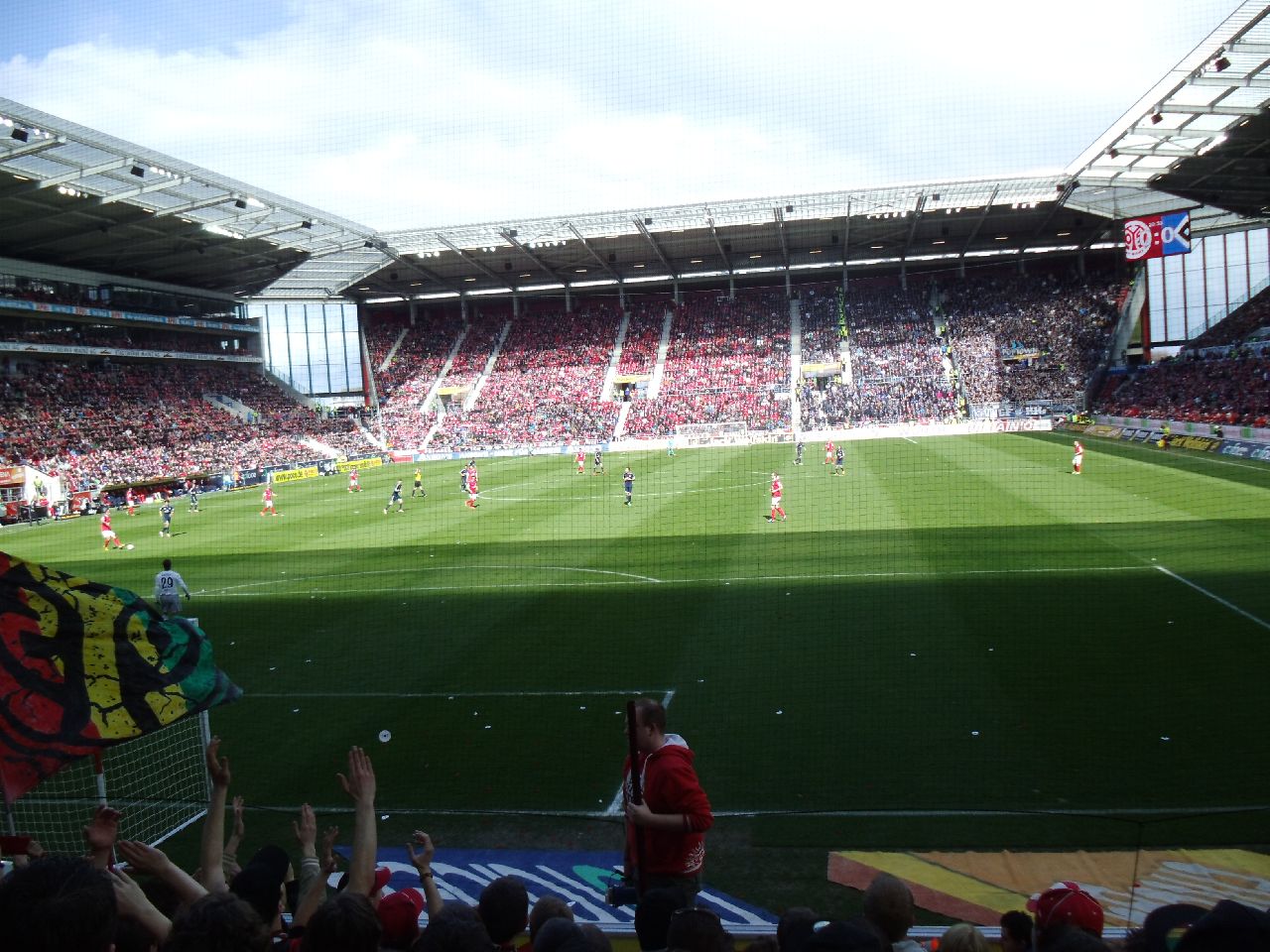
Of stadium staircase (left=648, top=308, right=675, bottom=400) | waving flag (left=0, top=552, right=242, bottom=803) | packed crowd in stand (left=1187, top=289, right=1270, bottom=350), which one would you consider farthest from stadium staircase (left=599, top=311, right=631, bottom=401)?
waving flag (left=0, top=552, right=242, bottom=803)

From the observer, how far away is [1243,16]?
2077cm

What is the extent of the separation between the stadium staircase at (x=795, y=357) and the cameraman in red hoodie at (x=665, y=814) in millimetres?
46215

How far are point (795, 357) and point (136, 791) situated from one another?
4992cm

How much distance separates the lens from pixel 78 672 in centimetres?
500

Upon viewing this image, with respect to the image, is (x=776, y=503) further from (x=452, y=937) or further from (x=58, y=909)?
(x=58, y=909)

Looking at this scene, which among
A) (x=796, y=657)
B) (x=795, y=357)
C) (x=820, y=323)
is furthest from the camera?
(x=820, y=323)

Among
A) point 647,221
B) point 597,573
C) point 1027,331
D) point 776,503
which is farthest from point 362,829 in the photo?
point 1027,331

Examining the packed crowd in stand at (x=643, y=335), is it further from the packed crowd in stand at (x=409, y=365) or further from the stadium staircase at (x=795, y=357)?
the packed crowd in stand at (x=409, y=365)

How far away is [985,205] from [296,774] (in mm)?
43036

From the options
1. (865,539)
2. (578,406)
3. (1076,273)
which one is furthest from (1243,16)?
(578,406)

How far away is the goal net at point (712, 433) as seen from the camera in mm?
47197

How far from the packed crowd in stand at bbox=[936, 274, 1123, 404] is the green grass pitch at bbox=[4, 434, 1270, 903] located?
25.0 meters

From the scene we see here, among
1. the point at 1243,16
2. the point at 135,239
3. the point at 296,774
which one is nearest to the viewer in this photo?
the point at 296,774

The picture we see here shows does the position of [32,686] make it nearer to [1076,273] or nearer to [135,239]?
[135,239]
